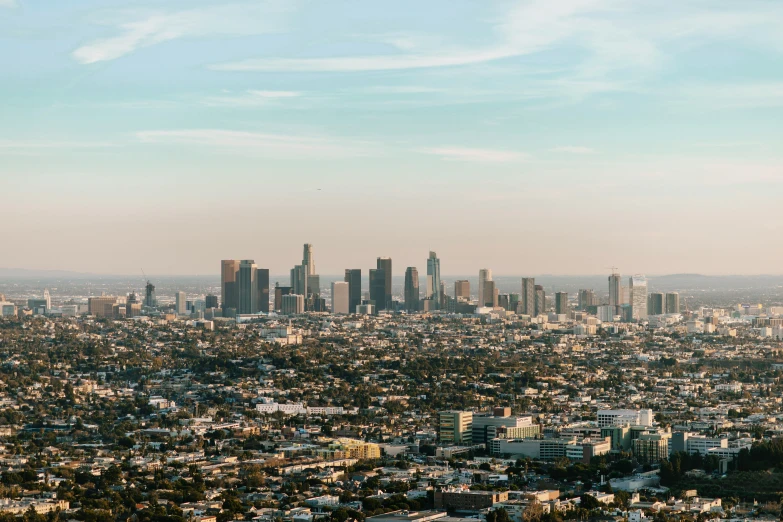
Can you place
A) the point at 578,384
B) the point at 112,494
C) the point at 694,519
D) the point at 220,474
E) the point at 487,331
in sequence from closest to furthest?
the point at 694,519
the point at 112,494
the point at 220,474
the point at 578,384
the point at 487,331

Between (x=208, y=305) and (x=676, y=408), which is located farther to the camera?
(x=208, y=305)

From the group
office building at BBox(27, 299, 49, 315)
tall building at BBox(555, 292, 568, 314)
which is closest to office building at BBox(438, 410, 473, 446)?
office building at BBox(27, 299, 49, 315)

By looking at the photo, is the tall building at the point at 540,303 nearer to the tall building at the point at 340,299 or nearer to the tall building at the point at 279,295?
the tall building at the point at 340,299

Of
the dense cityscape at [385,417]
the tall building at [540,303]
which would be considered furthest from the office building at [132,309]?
the tall building at [540,303]

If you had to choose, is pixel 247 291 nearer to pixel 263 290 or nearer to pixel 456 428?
pixel 263 290

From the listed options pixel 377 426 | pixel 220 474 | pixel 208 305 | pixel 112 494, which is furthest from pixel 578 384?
pixel 208 305

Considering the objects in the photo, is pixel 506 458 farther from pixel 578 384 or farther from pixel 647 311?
pixel 647 311

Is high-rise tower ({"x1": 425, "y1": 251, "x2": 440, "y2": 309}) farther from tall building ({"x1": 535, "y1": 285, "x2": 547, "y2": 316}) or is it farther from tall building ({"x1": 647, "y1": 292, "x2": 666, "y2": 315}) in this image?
tall building ({"x1": 647, "y1": 292, "x2": 666, "y2": 315})
